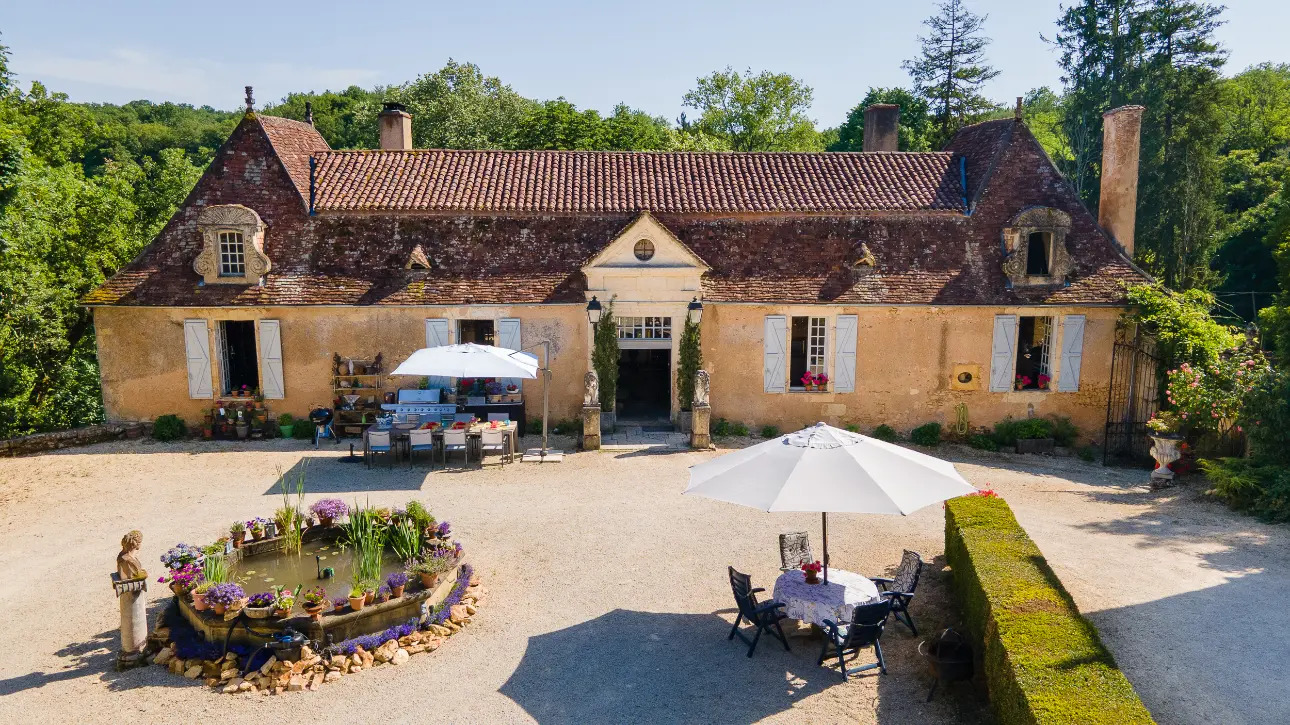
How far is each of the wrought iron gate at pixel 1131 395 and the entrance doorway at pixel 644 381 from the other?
10429mm

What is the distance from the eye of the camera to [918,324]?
1834 centimetres

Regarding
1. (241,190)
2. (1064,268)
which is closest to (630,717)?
(1064,268)

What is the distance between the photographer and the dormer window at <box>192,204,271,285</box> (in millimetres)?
18172

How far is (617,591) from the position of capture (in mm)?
10398

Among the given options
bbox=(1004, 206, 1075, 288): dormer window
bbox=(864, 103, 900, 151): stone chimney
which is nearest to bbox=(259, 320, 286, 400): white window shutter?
bbox=(864, 103, 900, 151): stone chimney

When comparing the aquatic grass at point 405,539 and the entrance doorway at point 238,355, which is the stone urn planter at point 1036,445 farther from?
the entrance doorway at point 238,355

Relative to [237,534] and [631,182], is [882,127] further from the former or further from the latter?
[237,534]

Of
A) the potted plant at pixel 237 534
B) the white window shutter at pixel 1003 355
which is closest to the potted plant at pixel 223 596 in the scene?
the potted plant at pixel 237 534

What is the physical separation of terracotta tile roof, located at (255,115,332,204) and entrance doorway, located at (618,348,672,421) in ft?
29.8

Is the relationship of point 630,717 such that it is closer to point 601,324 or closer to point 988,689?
point 988,689

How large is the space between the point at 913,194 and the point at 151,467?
60.1 feet

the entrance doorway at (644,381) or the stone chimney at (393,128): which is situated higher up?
the stone chimney at (393,128)

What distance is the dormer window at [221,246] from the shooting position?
18.2m

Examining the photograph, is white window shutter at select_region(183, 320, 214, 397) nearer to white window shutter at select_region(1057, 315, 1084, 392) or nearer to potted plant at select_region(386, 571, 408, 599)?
potted plant at select_region(386, 571, 408, 599)
